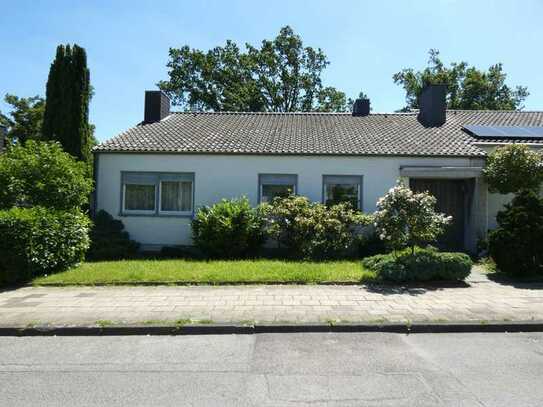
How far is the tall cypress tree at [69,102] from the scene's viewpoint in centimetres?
1562

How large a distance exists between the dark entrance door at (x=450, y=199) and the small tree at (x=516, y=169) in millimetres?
1933

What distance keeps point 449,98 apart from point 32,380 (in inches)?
1550

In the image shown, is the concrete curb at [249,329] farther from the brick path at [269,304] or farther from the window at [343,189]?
the window at [343,189]

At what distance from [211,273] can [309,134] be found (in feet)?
26.5

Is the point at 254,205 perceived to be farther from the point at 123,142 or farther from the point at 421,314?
the point at 421,314

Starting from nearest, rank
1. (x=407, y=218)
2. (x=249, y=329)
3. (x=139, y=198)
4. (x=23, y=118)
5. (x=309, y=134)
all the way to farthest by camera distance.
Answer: (x=249, y=329), (x=407, y=218), (x=139, y=198), (x=309, y=134), (x=23, y=118)

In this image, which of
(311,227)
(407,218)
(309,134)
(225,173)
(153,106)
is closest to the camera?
(407,218)

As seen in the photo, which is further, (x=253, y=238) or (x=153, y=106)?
(x=153, y=106)

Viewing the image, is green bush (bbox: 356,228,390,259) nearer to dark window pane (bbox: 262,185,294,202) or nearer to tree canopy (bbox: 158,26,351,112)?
dark window pane (bbox: 262,185,294,202)

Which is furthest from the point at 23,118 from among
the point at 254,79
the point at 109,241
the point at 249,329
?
the point at 249,329

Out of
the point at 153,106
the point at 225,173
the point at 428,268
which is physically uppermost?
the point at 153,106

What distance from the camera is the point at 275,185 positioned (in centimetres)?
1438

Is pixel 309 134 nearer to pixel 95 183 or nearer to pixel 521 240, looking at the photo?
pixel 95 183

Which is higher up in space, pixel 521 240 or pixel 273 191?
pixel 273 191
